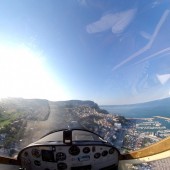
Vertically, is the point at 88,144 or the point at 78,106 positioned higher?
the point at 78,106

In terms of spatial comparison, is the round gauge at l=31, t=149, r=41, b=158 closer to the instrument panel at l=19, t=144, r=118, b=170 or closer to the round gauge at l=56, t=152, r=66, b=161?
the instrument panel at l=19, t=144, r=118, b=170

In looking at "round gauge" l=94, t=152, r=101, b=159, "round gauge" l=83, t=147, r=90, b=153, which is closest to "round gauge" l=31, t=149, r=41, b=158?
"round gauge" l=83, t=147, r=90, b=153

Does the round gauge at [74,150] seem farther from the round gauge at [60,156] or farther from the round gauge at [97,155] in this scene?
the round gauge at [97,155]

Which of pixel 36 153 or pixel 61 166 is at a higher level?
pixel 36 153

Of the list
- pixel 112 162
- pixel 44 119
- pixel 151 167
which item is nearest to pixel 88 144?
pixel 112 162

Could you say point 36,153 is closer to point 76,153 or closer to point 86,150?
point 76,153

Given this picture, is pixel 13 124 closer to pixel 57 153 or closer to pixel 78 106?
pixel 78 106

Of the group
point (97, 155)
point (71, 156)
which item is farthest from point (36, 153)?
point (97, 155)

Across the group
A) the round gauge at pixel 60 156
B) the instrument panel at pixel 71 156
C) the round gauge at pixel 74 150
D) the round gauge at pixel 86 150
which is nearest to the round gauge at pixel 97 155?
the instrument panel at pixel 71 156
